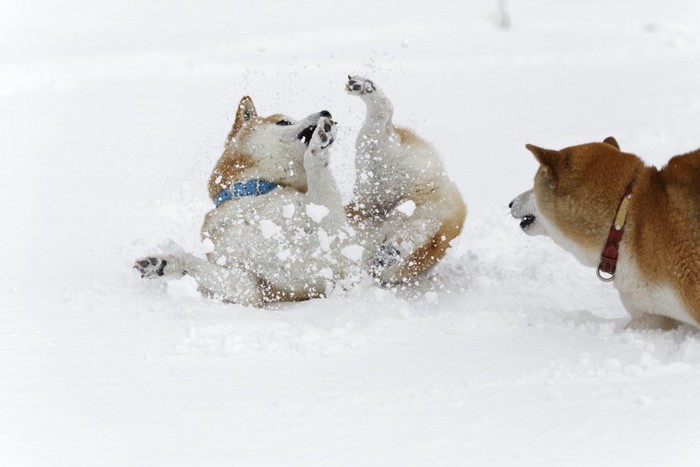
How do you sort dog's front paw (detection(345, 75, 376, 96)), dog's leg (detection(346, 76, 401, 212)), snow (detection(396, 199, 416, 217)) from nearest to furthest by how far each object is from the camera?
snow (detection(396, 199, 416, 217)) → dog's front paw (detection(345, 75, 376, 96)) → dog's leg (detection(346, 76, 401, 212))

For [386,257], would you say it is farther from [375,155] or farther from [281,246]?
[375,155]

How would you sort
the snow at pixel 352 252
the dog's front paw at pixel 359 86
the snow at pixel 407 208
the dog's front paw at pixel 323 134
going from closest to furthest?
the dog's front paw at pixel 323 134 → the snow at pixel 352 252 → the snow at pixel 407 208 → the dog's front paw at pixel 359 86

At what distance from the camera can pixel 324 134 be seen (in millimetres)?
4586

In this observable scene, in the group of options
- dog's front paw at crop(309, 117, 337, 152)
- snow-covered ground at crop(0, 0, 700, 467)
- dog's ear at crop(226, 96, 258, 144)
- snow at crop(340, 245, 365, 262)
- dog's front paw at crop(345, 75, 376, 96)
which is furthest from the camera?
dog's ear at crop(226, 96, 258, 144)

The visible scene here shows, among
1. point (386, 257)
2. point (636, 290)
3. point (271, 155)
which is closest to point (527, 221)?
point (636, 290)

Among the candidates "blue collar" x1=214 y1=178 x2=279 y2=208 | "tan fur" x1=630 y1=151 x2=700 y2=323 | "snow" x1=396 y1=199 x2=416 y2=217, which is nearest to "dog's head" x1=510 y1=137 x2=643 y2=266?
"tan fur" x1=630 y1=151 x2=700 y2=323

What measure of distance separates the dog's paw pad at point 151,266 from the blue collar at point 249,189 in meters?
0.60

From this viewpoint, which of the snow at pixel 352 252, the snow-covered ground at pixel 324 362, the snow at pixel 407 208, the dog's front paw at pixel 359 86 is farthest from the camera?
the dog's front paw at pixel 359 86

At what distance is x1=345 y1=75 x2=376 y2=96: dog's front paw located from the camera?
4.93m

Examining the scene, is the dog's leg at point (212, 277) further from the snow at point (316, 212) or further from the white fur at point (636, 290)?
the white fur at point (636, 290)

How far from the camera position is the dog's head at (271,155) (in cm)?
497

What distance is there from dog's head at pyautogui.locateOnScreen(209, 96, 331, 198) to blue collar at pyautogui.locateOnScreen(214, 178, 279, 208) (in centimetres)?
6

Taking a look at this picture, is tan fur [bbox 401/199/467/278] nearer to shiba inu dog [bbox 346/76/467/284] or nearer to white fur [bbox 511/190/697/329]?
shiba inu dog [bbox 346/76/467/284]

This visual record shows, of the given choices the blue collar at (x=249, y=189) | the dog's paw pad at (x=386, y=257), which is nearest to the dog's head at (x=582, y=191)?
the dog's paw pad at (x=386, y=257)
